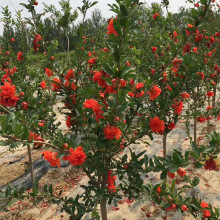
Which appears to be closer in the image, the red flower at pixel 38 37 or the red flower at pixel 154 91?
the red flower at pixel 154 91

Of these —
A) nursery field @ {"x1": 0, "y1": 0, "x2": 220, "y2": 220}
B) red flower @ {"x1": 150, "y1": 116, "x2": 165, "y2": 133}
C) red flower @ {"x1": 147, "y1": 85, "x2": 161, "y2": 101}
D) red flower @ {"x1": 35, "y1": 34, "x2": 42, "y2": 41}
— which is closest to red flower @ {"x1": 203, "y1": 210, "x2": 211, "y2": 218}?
nursery field @ {"x1": 0, "y1": 0, "x2": 220, "y2": 220}

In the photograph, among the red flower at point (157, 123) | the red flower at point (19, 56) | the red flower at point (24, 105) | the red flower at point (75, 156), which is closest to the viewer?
the red flower at point (75, 156)

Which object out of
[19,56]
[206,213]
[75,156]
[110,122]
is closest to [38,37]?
[110,122]

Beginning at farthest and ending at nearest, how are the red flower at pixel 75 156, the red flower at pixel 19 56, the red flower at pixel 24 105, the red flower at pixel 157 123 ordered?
1. the red flower at pixel 19 56
2. the red flower at pixel 24 105
3. the red flower at pixel 157 123
4. the red flower at pixel 75 156

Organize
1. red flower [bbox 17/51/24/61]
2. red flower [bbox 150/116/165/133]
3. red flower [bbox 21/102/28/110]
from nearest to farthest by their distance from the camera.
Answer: red flower [bbox 150/116/165/133]
red flower [bbox 21/102/28/110]
red flower [bbox 17/51/24/61]

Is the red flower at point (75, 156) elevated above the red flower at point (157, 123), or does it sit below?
below

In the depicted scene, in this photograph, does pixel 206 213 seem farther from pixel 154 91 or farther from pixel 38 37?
A: pixel 38 37

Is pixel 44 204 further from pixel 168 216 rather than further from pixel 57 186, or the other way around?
pixel 168 216

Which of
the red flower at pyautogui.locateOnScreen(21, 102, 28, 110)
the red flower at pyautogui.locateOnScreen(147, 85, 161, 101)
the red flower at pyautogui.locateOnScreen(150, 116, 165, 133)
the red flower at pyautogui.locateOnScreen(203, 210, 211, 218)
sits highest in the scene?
the red flower at pyautogui.locateOnScreen(147, 85, 161, 101)

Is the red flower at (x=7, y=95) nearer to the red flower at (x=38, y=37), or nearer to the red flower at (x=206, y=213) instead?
the red flower at (x=38, y=37)

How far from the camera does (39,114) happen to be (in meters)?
2.09

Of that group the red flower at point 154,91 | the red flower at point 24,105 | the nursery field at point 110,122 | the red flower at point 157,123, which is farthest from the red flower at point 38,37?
the red flower at point 157,123

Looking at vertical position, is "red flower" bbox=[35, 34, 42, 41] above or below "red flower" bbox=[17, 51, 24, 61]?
below

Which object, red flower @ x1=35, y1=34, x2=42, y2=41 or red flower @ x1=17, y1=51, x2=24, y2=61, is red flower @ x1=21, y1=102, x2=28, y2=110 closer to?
red flower @ x1=35, y1=34, x2=42, y2=41
